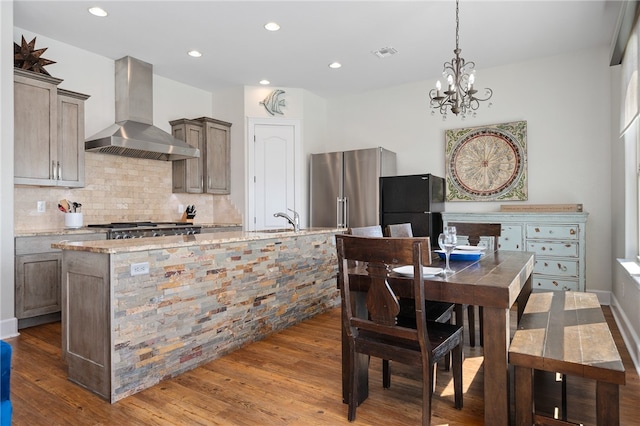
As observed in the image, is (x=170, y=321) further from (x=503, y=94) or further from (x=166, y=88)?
(x=503, y=94)

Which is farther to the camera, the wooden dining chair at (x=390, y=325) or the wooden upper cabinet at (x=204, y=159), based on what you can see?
the wooden upper cabinet at (x=204, y=159)

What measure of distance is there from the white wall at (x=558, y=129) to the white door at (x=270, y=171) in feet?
6.29

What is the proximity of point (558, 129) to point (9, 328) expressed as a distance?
6.21 meters

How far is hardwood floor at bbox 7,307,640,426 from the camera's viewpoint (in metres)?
1.91

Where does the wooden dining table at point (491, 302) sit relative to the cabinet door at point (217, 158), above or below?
below

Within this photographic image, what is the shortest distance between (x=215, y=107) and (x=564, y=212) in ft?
16.9

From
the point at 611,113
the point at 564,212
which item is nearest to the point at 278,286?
the point at 564,212

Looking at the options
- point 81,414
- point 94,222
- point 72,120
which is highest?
point 72,120

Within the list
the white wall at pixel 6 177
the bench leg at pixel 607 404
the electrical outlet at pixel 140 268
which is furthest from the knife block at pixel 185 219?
the bench leg at pixel 607 404

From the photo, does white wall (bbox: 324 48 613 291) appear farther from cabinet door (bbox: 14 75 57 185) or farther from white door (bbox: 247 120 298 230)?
cabinet door (bbox: 14 75 57 185)

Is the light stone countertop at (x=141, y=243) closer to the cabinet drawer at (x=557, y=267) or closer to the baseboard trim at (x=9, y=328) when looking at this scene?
the baseboard trim at (x=9, y=328)

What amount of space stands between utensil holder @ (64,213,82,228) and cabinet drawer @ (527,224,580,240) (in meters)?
5.13

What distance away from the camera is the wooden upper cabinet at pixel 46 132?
352cm

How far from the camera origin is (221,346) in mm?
2729
